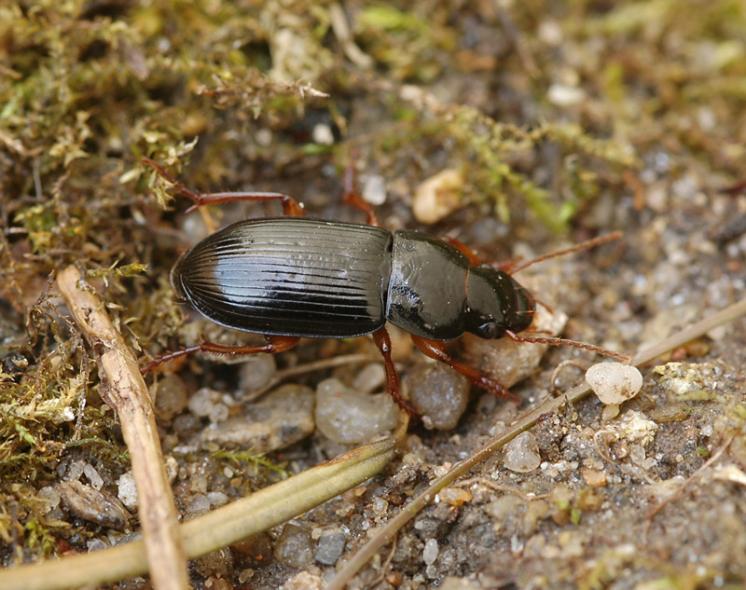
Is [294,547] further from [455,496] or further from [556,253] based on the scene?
[556,253]

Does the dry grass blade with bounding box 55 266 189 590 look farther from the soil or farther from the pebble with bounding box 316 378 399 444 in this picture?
the pebble with bounding box 316 378 399 444

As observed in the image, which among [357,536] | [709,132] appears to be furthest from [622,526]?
[709,132]

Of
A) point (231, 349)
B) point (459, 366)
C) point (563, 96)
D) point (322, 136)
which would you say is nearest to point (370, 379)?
point (459, 366)

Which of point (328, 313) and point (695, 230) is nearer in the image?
point (328, 313)

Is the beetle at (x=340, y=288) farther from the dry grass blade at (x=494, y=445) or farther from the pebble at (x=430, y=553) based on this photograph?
the pebble at (x=430, y=553)

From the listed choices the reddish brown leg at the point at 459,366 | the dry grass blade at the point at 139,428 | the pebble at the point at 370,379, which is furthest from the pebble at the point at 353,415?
the dry grass blade at the point at 139,428

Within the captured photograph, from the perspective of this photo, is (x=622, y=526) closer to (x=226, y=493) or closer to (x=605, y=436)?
(x=605, y=436)
